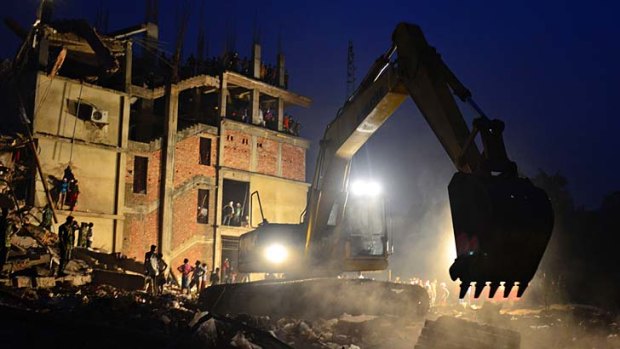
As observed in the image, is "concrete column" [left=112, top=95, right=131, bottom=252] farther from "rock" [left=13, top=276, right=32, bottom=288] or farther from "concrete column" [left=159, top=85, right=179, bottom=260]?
"rock" [left=13, top=276, right=32, bottom=288]

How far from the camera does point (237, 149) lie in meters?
29.9

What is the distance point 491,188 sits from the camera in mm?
5441

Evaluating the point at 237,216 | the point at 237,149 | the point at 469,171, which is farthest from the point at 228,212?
the point at 469,171

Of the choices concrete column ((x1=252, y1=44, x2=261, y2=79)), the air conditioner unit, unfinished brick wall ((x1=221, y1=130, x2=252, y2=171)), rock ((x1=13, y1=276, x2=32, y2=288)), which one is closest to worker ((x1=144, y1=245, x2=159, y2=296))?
rock ((x1=13, y1=276, x2=32, y2=288))

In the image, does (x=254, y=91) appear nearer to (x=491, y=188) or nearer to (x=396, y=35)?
(x=396, y=35)

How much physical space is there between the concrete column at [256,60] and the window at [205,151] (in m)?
6.16

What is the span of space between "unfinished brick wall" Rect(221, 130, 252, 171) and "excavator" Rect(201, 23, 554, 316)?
14.8 meters

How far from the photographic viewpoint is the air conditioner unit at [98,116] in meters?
23.4

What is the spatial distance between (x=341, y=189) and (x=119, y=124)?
16361mm

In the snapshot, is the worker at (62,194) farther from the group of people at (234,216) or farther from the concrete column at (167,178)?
the group of people at (234,216)

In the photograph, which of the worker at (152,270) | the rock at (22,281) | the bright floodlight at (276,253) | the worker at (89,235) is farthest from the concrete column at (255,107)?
the rock at (22,281)

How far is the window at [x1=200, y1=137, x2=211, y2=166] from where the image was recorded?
94.6 ft

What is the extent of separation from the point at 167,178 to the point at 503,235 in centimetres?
2327

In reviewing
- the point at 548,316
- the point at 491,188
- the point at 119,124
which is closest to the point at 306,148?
the point at 119,124
